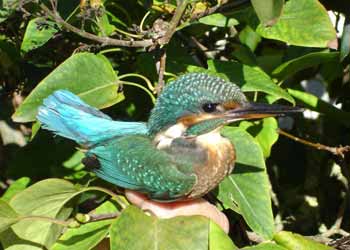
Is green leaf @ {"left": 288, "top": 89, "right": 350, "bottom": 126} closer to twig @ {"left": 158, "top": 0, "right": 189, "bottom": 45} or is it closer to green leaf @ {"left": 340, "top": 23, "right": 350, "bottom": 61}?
green leaf @ {"left": 340, "top": 23, "right": 350, "bottom": 61}

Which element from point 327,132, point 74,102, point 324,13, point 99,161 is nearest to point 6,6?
point 74,102

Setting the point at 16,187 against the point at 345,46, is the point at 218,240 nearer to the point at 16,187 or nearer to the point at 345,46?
the point at 345,46

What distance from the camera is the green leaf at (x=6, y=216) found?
6.23 ft

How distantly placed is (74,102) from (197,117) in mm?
325

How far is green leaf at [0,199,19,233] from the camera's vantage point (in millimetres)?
1898

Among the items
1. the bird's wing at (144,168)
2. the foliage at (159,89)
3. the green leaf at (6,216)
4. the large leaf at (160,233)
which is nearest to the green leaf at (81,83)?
the foliage at (159,89)

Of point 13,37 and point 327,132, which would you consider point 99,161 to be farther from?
point 327,132

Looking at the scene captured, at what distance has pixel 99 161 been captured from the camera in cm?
208

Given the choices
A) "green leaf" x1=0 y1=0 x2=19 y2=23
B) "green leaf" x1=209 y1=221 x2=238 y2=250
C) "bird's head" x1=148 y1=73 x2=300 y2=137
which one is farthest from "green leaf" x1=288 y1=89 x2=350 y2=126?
"green leaf" x1=0 y1=0 x2=19 y2=23

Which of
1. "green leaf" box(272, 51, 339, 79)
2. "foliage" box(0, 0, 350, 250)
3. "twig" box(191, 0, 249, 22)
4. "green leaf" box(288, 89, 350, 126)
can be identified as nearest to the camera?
"foliage" box(0, 0, 350, 250)

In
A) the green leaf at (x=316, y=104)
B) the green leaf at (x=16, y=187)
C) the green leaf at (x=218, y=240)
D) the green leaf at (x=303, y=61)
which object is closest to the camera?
the green leaf at (x=218, y=240)

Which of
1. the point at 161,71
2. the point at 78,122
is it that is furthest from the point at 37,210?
the point at 161,71

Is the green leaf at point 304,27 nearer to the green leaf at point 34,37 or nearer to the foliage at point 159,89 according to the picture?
the foliage at point 159,89

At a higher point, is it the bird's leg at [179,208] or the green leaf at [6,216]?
the green leaf at [6,216]
